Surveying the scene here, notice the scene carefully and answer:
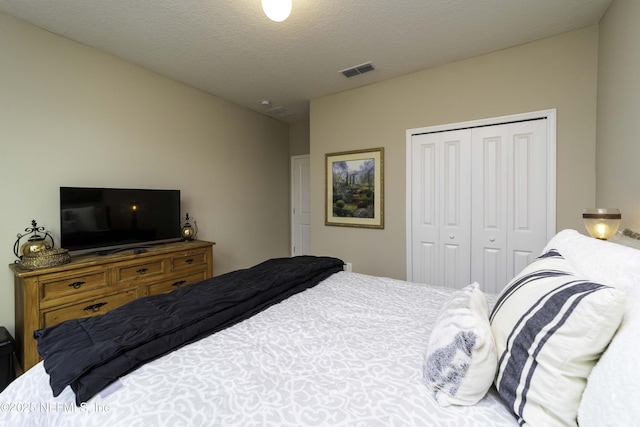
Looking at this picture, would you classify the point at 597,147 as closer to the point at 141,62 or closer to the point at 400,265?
the point at 400,265

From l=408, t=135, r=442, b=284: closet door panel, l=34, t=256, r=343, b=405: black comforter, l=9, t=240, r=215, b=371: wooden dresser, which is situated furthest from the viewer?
l=408, t=135, r=442, b=284: closet door panel

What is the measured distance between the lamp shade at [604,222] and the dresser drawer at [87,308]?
3415mm

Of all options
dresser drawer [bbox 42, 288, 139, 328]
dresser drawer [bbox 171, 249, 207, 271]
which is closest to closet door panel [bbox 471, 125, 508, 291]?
dresser drawer [bbox 171, 249, 207, 271]

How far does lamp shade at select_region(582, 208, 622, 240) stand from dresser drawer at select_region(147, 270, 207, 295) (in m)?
3.10

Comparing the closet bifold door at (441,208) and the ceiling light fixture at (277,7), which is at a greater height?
the ceiling light fixture at (277,7)

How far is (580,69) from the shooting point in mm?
2240

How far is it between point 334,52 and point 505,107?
1714 mm

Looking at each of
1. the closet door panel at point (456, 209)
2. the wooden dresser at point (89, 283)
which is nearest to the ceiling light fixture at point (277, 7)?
the closet door panel at point (456, 209)

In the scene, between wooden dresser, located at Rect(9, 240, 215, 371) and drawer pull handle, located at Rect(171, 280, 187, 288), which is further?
drawer pull handle, located at Rect(171, 280, 187, 288)

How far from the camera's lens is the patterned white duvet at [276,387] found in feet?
2.36

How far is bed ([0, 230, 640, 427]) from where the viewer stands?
589 millimetres

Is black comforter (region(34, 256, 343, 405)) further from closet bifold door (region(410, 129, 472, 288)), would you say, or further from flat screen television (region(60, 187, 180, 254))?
closet bifold door (region(410, 129, 472, 288))

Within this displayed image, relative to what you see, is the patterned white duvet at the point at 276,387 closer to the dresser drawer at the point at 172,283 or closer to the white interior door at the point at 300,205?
the dresser drawer at the point at 172,283

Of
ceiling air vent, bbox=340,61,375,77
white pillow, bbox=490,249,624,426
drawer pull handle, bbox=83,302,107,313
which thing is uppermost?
ceiling air vent, bbox=340,61,375,77
